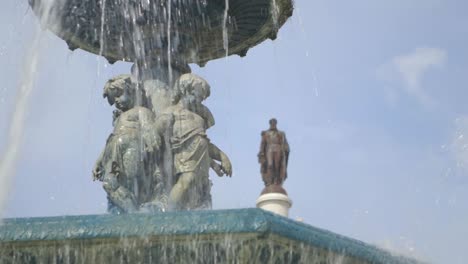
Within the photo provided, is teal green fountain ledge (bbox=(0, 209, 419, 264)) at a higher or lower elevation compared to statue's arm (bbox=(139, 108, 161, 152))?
lower

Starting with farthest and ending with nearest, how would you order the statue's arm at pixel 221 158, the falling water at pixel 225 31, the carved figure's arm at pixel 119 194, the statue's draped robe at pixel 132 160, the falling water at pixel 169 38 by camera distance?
the falling water at pixel 225 31 < the falling water at pixel 169 38 < the statue's arm at pixel 221 158 < the statue's draped robe at pixel 132 160 < the carved figure's arm at pixel 119 194

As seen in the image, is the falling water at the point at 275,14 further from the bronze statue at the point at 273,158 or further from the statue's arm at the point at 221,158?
the bronze statue at the point at 273,158

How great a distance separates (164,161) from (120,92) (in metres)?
0.86

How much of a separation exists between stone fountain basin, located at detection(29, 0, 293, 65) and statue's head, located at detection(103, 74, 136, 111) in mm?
709

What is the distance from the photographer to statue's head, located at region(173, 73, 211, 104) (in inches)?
305

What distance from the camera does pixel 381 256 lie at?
19.8 ft

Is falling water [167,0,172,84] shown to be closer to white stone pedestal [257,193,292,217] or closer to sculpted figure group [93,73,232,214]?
sculpted figure group [93,73,232,214]

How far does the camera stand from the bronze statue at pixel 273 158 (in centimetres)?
1745

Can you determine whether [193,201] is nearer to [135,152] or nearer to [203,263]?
[135,152]

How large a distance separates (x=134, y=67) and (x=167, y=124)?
1.27m

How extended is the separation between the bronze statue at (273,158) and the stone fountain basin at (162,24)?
8.44 meters

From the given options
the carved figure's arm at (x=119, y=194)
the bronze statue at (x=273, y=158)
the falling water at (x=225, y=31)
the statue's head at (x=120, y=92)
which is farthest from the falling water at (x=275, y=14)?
the bronze statue at (x=273, y=158)

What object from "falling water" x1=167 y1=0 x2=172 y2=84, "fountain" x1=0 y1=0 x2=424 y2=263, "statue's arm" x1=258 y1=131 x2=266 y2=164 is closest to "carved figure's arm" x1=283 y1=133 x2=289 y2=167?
"statue's arm" x1=258 y1=131 x2=266 y2=164

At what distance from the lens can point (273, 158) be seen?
58.9ft
